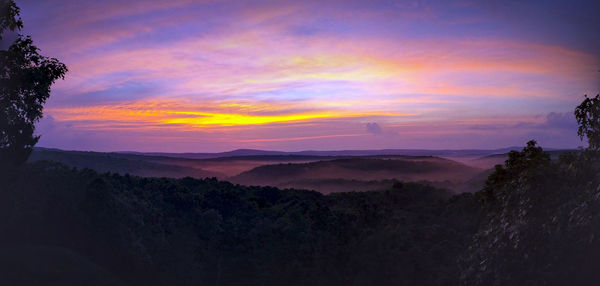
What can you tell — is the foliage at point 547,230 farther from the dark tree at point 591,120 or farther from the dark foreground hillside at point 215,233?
the dark foreground hillside at point 215,233

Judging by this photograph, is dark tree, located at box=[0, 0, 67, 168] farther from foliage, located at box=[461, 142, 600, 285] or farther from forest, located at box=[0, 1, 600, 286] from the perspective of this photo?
foliage, located at box=[461, 142, 600, 285]

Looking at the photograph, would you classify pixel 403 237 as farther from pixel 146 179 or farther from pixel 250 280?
pixel 146 179

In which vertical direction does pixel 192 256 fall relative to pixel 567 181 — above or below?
below

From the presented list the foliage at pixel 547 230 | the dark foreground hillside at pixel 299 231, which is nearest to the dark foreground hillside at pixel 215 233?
the dark foreground hillside at pixel 299 231

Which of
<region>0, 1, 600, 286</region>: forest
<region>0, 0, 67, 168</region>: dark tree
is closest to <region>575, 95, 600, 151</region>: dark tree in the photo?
<region>0, 1, 600, 286</region>: forest

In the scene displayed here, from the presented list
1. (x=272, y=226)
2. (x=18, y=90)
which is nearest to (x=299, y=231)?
(x=272, y=226)

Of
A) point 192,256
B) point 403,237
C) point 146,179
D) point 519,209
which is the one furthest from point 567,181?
point 146,179
